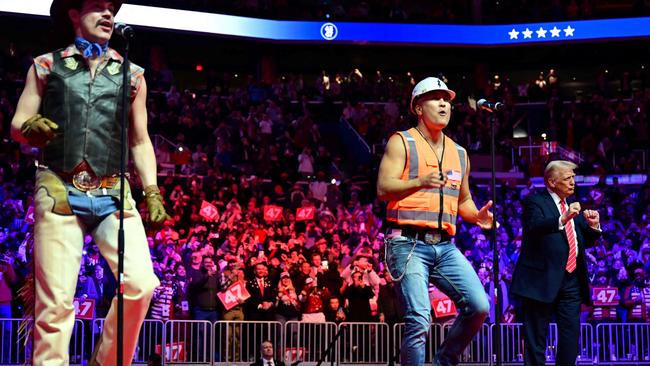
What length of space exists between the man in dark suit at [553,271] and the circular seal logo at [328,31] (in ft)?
75.1

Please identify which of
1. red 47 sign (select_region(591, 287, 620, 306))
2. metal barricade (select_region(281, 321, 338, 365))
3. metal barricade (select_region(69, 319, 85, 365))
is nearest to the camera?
metal barricade (select_region(69, 319, 85, 365))

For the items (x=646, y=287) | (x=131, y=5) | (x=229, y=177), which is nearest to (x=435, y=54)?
(x=131, y=5)

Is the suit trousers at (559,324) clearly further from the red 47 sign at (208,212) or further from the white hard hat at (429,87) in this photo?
the red 47 sign at (208,212)

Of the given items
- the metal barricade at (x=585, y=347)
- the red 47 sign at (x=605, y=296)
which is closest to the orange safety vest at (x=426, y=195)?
the metal barricade at (x=585, y=347)

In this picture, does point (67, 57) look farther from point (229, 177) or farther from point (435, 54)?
point (435, 54)

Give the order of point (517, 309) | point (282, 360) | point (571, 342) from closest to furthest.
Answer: point (571, 342)
point (282, 360)
point (517, 309)

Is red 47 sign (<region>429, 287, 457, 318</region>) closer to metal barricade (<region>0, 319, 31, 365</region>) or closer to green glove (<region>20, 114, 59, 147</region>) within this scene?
metal barricade (<region>0, 319, 31, 365</region>)

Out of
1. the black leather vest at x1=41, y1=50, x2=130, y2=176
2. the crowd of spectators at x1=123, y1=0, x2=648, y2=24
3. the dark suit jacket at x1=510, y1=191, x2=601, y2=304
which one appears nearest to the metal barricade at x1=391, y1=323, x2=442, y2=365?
the dark suit jacket at x1=510, y1=191, x2=601, y2=304

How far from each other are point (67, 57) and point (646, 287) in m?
13.4

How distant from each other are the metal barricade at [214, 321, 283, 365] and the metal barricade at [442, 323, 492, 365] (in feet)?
8.27

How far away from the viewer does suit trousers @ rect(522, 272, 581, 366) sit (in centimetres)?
870

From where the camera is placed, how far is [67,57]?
5.91 metres

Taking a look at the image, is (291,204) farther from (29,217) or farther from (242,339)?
(242,339)

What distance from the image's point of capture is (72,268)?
5691 mm
